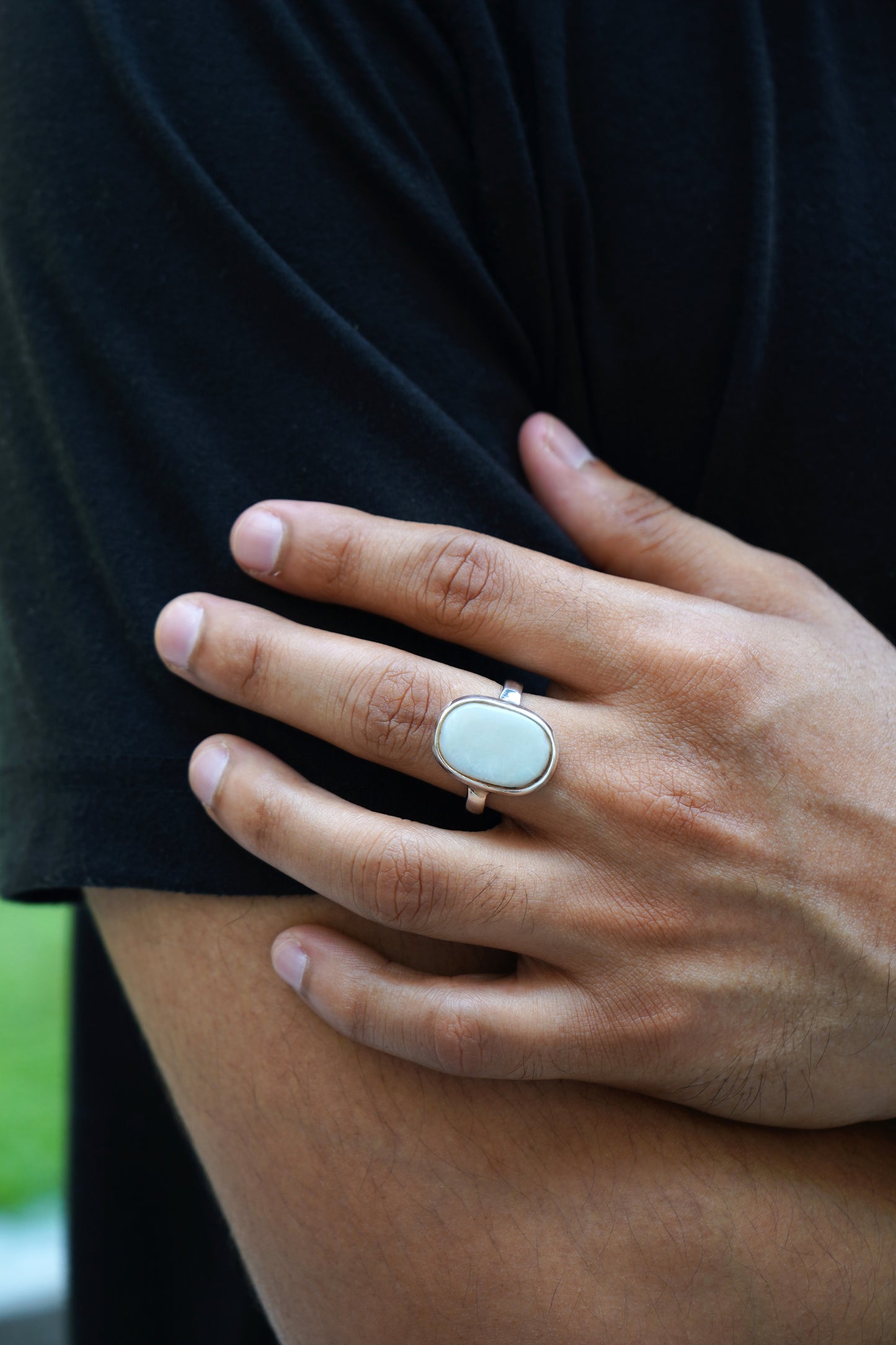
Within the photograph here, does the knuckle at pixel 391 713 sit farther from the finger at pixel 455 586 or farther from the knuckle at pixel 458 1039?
the knuckle at pixel 458 1039

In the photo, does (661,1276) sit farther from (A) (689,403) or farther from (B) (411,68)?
(B) (411,68)

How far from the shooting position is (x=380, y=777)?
928 mm

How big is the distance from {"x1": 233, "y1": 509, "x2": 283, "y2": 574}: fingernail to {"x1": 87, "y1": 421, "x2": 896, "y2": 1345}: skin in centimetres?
3

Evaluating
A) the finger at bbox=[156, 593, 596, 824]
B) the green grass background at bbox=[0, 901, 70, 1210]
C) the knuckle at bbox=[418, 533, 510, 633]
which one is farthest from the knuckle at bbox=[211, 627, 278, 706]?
the green grass background at bbox=[0, 901, 70, 1210]

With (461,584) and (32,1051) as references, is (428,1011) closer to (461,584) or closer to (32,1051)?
(461,584)

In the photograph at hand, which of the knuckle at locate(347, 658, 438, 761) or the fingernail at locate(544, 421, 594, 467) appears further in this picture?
the fingernail at locate(544, 421, 594, 467)

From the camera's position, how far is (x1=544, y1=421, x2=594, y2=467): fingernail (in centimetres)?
104

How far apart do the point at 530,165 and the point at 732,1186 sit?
1038 millimetres

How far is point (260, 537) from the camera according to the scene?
0.88 metres

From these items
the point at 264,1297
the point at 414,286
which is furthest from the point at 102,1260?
the point at 414,286

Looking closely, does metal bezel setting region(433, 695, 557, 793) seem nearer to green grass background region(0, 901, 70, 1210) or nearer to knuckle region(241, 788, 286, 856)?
knuckle region(241, 788, 286, 856)

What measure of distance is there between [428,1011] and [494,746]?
24 cm

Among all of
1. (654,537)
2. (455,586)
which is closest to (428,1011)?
(455,586)

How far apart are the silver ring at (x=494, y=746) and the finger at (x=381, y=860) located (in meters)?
0.07
